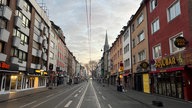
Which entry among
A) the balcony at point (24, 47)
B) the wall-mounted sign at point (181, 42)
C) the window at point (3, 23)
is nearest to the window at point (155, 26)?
the wall-mounted sign at point (181, 42)

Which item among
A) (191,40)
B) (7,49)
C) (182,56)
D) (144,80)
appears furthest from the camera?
(144,80)

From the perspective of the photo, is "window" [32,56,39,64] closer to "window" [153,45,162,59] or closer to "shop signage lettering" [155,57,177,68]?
"window" [153,45,162,59]

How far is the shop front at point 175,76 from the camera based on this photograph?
16.7 meters

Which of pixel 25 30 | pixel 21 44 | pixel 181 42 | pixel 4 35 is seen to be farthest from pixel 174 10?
pixel 25 30

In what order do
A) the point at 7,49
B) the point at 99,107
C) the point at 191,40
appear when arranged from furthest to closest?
the point at 7,49
the point at 191,40
the point at 99,107

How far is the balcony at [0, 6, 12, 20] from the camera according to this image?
24.2m

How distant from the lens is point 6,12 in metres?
25.0

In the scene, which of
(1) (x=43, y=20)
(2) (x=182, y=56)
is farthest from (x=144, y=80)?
(1) (x=43, y=20)

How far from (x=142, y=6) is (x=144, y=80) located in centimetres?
1178

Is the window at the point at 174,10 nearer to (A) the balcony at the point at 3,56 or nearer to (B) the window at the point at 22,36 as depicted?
(A) the balcony at the point at 3,56

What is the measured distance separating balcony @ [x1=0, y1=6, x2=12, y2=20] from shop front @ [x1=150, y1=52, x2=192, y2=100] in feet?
67.3

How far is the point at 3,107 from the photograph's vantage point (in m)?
13.5

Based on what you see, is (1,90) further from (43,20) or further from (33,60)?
(43,20)

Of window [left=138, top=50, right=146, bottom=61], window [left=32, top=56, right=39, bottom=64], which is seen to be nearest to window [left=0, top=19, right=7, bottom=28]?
window [left=32, top=56, right=39, bottom=64]
